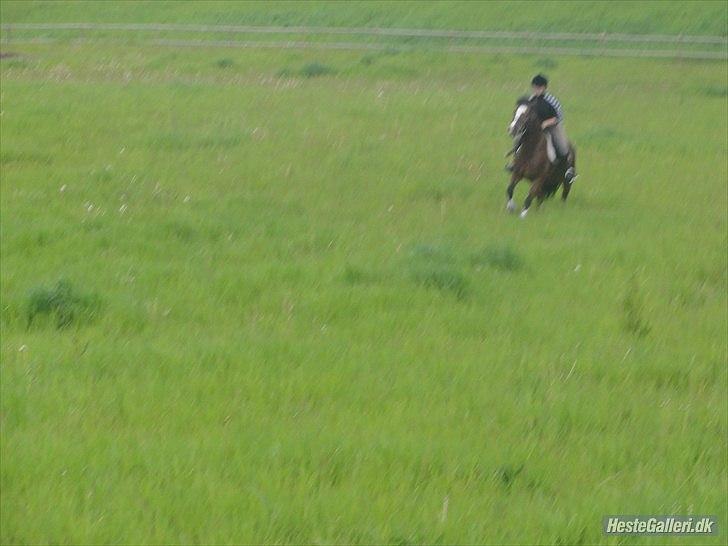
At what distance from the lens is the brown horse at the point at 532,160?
1380 centimetres

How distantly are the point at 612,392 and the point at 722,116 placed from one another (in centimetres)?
1775

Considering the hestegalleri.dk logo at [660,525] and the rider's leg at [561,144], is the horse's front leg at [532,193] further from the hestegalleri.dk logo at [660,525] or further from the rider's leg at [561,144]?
the hestegalleri.dk logo at [660,525]

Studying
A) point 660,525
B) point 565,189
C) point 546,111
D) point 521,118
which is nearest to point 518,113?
point 521,118

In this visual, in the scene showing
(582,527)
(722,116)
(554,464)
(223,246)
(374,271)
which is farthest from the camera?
(722,116)

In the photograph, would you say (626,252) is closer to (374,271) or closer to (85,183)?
(374,271)

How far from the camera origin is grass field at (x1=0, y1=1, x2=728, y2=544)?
5246 millimetres

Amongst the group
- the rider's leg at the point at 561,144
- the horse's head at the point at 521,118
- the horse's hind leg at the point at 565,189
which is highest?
Answer: the horse's head at the point at 521,118

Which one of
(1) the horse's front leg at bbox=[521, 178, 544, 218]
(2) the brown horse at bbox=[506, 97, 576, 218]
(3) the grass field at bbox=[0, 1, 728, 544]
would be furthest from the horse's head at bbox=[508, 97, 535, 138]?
(3) the grass field at bbox=[0, 1, 728, 544]

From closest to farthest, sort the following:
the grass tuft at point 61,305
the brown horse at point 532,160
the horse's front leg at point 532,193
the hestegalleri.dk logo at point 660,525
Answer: the hestegalleri.dk logo at point 660,525 < the grass tuft at point 61,305 < the horse's front leg at point 532,193 < the brown horse at point 532,160

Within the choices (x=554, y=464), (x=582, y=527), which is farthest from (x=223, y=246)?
(x=582, y=527)

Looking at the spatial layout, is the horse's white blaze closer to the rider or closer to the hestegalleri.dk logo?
the rider

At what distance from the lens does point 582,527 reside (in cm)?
510

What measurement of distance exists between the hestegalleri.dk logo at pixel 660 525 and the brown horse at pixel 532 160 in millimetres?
8644

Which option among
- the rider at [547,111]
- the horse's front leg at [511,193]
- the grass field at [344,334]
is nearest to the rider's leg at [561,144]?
the rider at [547,111]
